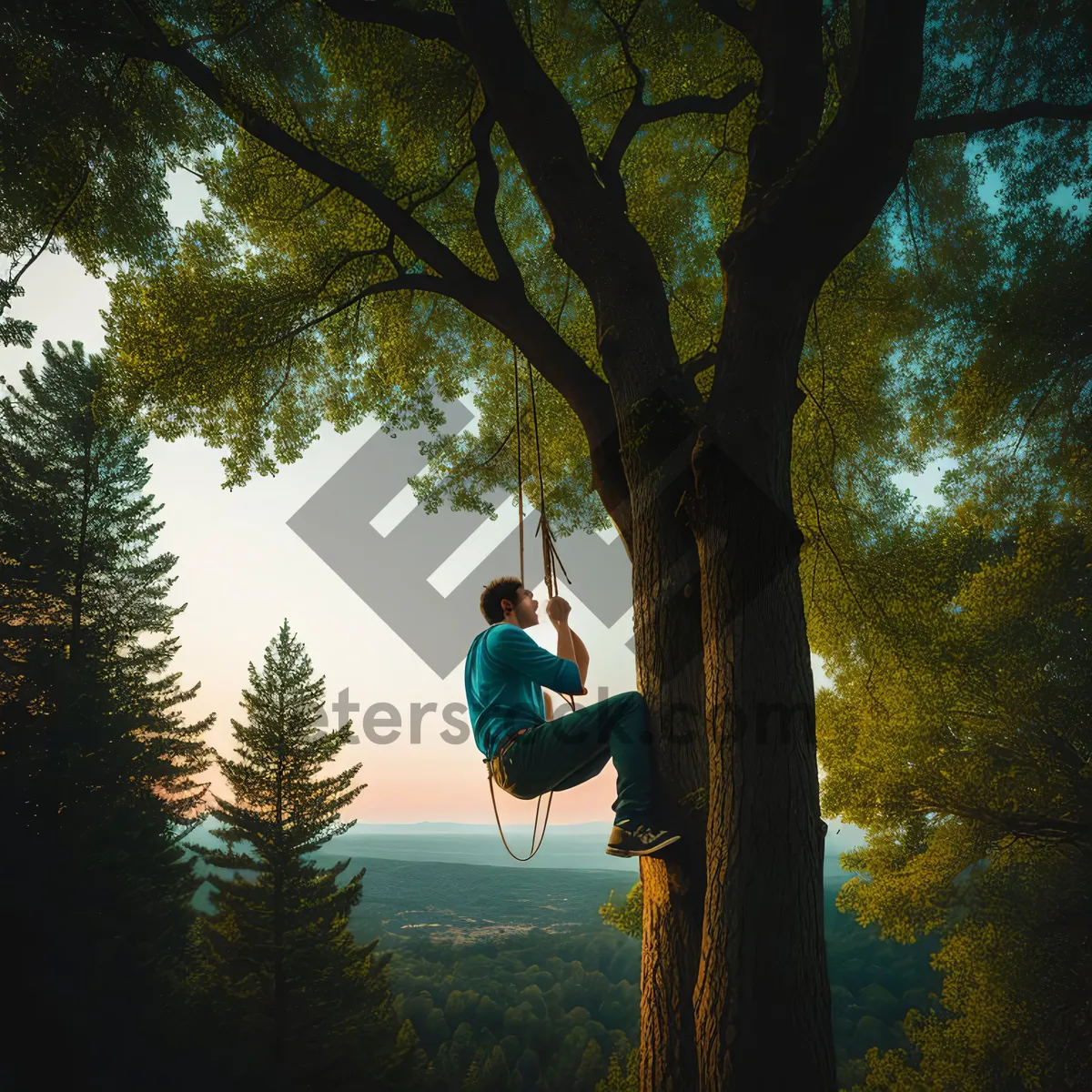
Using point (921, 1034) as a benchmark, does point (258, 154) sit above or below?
above

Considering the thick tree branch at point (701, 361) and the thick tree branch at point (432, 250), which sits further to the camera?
the thick tree branch at point (432, 250)

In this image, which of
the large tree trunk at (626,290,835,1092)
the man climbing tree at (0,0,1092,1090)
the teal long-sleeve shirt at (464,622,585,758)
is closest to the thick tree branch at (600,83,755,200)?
the man climbing tree at (0,0,1092,1090)

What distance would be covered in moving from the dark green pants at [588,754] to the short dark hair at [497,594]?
3.12ft

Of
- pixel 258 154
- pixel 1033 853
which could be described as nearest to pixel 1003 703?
pixel 1033 853

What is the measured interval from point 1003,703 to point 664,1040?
376 inches

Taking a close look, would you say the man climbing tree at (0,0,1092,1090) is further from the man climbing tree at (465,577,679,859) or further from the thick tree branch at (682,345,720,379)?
the man climbing tree at (465,577,679,859)

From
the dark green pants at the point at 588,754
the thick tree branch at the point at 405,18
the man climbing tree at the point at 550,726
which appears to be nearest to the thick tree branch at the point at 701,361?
the man climbing tree at the point at 550,726

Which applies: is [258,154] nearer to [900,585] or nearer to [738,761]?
[738,761]

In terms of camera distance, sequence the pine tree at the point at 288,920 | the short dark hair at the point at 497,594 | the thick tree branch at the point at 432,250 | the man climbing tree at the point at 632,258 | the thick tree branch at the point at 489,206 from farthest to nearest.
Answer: the pine tree at the point at 288,920, the thick tree branch at the point at 489,206, the short dark hair at the point at 497,594, the thick tree branch at the point at 432,250, the man climbing tree at the point at 632,258

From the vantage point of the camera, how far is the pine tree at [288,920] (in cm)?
1866

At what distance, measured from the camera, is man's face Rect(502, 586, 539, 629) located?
Result: 4094 millimetres

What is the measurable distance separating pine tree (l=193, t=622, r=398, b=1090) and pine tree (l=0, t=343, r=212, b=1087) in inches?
73.4

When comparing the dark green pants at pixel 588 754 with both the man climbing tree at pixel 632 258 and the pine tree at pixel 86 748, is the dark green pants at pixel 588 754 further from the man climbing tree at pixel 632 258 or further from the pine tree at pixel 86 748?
the pine tree at pixel 86 748

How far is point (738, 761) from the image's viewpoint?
263 centimetres
